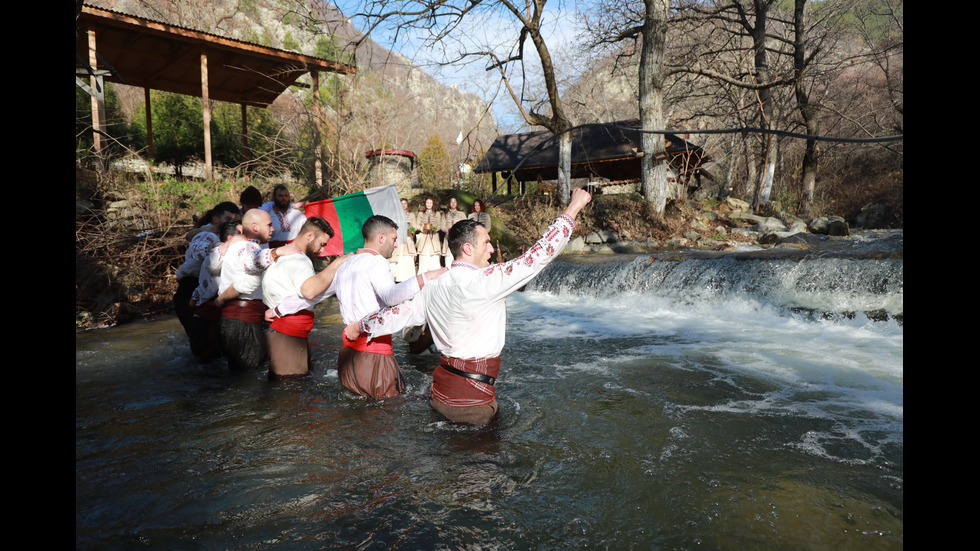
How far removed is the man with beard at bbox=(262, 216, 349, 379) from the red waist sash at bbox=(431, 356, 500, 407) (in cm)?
154

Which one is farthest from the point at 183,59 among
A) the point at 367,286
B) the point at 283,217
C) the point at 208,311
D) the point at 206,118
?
the point at 367,286

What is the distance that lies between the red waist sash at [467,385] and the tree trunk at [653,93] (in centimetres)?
1369

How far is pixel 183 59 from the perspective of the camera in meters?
13.9

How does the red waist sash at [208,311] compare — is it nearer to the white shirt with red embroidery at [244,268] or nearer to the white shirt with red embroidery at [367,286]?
the white shirt with red embroidery at [244,268]

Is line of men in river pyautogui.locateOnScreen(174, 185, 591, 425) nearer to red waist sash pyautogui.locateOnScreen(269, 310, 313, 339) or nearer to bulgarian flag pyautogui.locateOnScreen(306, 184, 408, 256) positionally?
red waist sash pyautogui.locateOnScreen(269, 310, 313, 339)

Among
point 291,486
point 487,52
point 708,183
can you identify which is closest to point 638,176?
point 487,52

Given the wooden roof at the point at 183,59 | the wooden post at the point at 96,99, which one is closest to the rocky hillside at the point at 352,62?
the wooden roof at the point at 183,59

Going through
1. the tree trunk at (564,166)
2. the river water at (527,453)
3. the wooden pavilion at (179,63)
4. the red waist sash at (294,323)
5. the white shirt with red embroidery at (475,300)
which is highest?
the wooden pavilion at (179,63)

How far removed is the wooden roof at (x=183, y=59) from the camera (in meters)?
11.8

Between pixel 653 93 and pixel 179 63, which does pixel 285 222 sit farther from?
pixel 653 93

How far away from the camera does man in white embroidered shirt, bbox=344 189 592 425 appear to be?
10.8 ft

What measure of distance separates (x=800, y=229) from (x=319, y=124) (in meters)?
14.6

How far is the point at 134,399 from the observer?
4750mm
